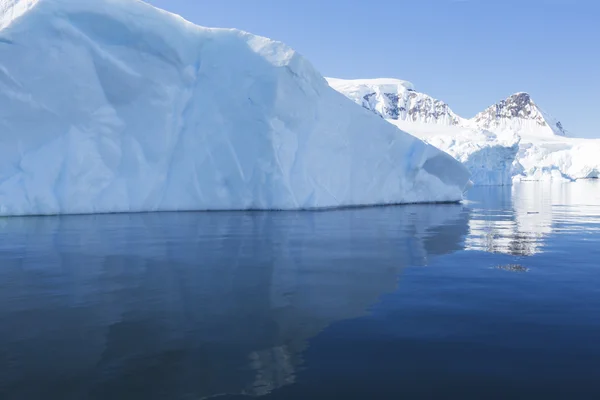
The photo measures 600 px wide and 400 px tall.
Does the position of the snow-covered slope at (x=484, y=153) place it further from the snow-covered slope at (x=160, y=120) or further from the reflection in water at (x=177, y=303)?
the reflection in water at (x=177, y=303)

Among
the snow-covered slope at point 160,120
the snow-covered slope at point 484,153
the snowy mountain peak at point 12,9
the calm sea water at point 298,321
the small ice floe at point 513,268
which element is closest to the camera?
the calm sea water at point 298,321

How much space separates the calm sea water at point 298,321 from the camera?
10.6 ft

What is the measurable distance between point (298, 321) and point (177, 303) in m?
1.46

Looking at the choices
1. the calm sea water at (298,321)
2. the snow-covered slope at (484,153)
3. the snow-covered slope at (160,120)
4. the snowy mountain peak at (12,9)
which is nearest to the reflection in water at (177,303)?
the calm sea water at (298,321)

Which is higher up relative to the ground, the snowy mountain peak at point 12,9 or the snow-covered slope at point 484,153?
the snowy mountain peak at point 12,9

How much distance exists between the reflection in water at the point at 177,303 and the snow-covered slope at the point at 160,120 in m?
5.71

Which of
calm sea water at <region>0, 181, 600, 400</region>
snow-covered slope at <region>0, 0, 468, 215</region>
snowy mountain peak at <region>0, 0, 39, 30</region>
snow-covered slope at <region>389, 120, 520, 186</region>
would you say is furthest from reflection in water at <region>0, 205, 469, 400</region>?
snow-covered slope at <region>389, 120, 520, 186</region>

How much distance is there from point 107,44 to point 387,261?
49.8 ft

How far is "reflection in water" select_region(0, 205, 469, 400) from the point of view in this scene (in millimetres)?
3311

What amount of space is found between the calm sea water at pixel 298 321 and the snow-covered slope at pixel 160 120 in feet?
26.1

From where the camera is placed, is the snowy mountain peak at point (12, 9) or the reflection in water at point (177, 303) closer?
the reflection in water at point (177, 303)

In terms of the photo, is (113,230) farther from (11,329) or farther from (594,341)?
(594,341)

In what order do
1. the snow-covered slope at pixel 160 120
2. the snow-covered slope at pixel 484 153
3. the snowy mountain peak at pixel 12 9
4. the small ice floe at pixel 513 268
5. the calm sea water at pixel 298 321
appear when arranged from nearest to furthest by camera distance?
1. the calm sea water at pixel 298 321
2. the small ice floe at pixel 513 268
3. the snow-covered slope at pixel 160 120
4. the snowy mountain peak at pixel 12 9
5. the snow-covered slope at pixel 484 153

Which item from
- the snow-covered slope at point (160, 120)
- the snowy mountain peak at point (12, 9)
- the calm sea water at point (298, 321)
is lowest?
the calm sea water at point (298, 321)
